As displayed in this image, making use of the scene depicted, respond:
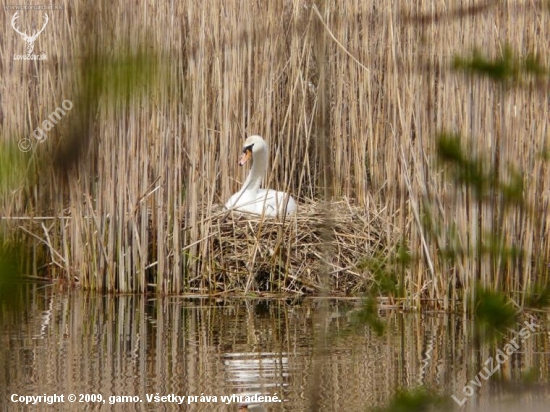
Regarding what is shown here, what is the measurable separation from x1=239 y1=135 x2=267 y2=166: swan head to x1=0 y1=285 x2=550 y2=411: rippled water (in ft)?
3.07

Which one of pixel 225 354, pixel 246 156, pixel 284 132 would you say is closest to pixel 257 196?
pixel 246 156

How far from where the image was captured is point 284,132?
632cm

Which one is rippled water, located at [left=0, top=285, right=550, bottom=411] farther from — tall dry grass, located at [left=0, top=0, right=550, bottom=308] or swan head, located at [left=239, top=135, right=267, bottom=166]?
swan head, located at [left=239, top=135, right=267, bottom=166]

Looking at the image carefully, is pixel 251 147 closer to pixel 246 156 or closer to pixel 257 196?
pixel 246 156

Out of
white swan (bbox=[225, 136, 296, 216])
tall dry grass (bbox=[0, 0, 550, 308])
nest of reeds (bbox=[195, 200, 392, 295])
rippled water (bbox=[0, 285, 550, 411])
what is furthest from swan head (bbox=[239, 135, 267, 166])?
rippled water (bbox=[0, 285, 550, 411])

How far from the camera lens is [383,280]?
914 mm

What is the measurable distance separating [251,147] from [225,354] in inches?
77.8

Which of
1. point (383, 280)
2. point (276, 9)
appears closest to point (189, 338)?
point (276, 9)

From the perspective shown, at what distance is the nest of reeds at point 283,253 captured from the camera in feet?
18.5

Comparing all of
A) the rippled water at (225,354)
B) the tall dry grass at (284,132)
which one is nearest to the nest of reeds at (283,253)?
the tall dry grass at (284,132)

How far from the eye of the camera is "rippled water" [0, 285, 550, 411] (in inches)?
141

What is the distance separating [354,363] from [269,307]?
1.36 meters

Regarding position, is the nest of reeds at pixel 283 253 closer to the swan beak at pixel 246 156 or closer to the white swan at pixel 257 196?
the white swan at pixel 257 196

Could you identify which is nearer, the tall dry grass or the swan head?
the tall dry grass
